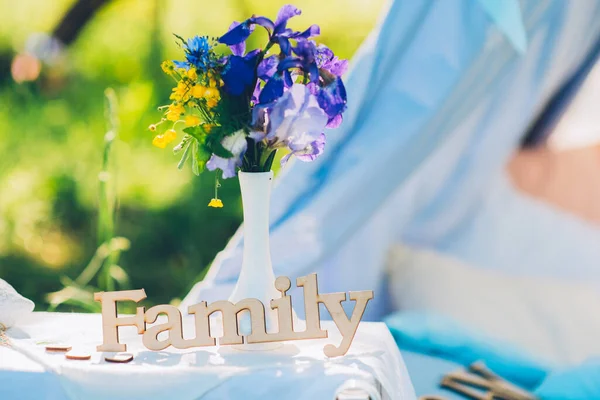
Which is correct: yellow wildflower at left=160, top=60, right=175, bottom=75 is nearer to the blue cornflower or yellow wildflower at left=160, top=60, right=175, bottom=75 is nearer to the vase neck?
the blue cornflower

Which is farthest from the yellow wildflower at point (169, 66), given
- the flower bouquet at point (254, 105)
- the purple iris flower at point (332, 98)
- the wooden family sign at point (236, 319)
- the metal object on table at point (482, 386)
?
the metal object on table at point (482, 386)

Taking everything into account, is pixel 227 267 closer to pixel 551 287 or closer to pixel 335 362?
pixel 335 362

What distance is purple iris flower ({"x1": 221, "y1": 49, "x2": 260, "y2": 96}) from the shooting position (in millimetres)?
947

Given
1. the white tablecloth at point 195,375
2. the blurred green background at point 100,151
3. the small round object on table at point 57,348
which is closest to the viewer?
the white tablecloth at point 195,375

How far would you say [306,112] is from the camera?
3.10 ft

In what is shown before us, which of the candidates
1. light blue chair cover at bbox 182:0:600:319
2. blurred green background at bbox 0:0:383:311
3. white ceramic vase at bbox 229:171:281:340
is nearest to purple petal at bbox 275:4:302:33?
white ceramic vase at bbox 229:171:281:340

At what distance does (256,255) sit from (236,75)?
26 centimetres

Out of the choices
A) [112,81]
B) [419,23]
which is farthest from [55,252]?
[419,23]

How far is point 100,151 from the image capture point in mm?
3855

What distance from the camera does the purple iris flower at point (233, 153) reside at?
0.95m

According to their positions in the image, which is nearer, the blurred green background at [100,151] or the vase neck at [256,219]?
the vase neck at [256,219]

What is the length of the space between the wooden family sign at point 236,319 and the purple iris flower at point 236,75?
27cm

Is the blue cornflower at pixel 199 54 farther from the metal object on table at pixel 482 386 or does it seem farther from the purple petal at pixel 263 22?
the metal object on table at pixel 482 386

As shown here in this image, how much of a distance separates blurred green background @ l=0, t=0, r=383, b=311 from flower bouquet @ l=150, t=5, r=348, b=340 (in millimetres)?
2918
